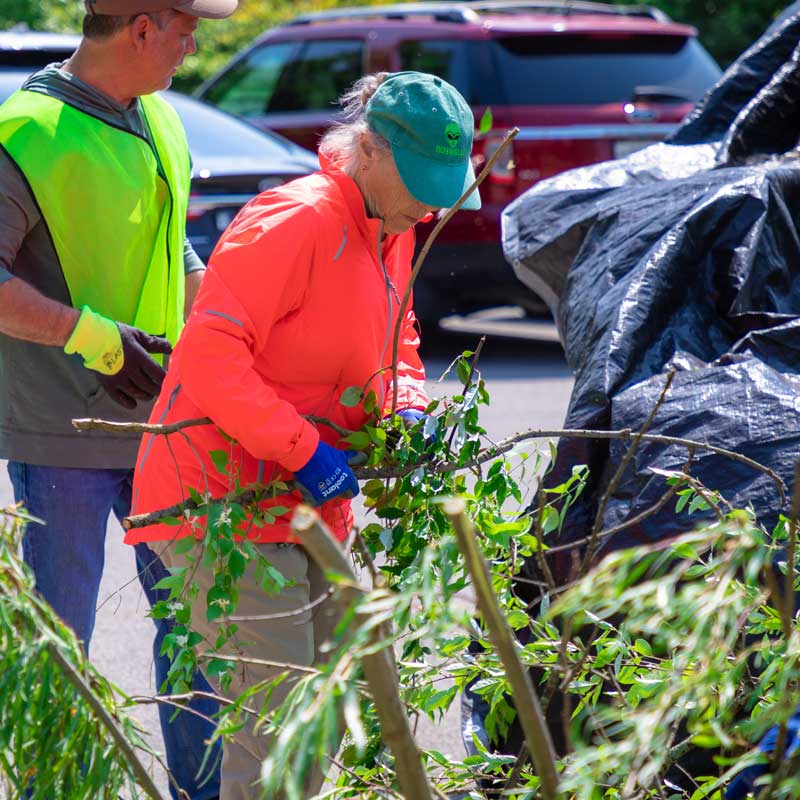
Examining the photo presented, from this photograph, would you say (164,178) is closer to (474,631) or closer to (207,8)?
(207,8)

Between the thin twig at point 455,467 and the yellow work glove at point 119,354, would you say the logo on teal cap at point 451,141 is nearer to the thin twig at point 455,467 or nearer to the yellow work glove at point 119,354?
the thin twig at point 455,467

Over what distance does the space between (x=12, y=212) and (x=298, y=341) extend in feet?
2.10

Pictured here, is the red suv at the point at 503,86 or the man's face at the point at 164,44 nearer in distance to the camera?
the man's face at the point at 164,44

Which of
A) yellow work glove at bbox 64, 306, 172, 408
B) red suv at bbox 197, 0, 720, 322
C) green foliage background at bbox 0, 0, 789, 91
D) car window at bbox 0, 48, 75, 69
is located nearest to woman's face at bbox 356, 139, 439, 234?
yellow work glove at bbox 64, 306, 172, 408

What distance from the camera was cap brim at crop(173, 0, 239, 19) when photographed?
2.63m

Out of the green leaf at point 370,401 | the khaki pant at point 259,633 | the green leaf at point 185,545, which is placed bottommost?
the khaki pant at point 259,633

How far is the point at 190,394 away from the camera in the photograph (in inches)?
86.3

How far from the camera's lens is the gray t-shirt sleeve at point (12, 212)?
8.19 feet

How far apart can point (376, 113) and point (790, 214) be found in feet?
4.65

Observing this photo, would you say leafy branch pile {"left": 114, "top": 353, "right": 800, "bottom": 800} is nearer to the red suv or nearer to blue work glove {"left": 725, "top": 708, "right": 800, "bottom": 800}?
blue work glove {"left": 725, "top": 708, "right": 800, "bottom": 800}

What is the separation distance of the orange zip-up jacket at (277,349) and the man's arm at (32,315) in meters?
0.28

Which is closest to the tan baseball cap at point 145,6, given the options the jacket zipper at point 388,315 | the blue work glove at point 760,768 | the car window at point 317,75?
the jacket zipper at point 388,315

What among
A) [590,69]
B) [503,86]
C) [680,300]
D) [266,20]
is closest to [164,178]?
[680,300]

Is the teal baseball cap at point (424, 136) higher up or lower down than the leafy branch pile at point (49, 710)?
higher up
